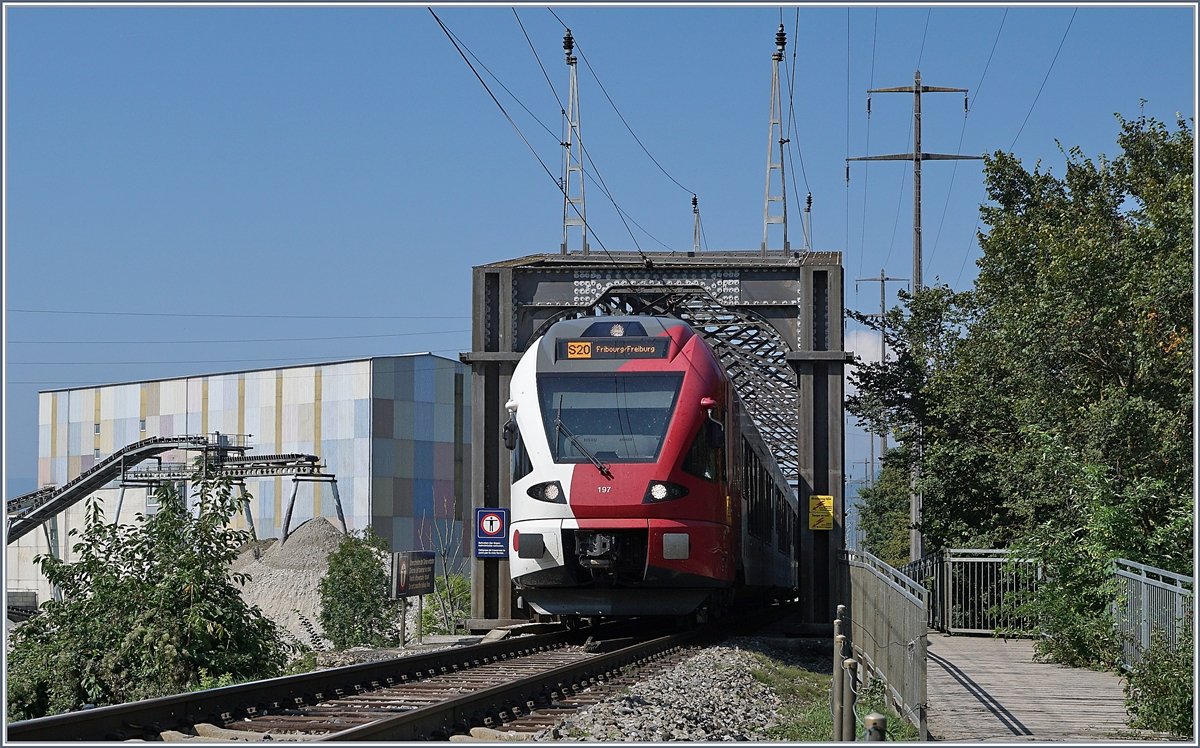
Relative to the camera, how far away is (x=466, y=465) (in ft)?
213

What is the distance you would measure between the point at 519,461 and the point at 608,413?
1.40 metres

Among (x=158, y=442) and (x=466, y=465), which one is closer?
(x=158, y=442)

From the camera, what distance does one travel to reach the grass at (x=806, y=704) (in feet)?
31.5

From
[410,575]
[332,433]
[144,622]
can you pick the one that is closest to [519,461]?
[144,622]

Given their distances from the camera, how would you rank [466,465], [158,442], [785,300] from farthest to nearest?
[466,465], [158,442], [785,300]

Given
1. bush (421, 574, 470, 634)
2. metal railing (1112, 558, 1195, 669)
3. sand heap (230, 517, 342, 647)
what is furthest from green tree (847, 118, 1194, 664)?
sand heap (230, 517, 342, 647)

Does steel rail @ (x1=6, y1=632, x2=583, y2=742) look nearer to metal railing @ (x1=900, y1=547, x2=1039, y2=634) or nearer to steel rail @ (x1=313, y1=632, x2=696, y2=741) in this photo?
steel rail @ (x1=313, y1=632, x2=696, y2=741)

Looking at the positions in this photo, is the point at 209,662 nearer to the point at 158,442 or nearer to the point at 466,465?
the point at 158,442

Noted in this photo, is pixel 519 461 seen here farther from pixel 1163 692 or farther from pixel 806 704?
pixel 1163 692

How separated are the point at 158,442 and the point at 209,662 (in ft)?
146

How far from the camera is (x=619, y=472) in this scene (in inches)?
624

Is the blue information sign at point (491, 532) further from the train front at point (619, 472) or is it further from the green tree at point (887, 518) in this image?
the green tree at point (887, 518)

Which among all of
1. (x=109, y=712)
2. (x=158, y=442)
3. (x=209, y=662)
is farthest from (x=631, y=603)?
(x=158, y=442)

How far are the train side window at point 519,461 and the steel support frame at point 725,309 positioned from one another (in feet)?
20.5
